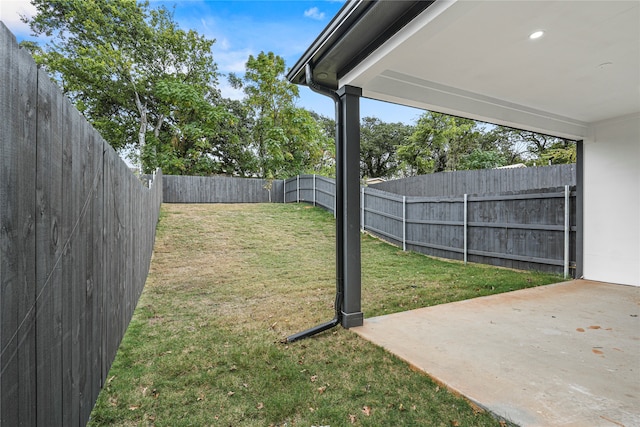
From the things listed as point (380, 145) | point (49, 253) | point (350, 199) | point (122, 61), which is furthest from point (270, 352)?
point (380, 145)

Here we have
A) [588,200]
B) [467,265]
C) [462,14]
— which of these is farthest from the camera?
[467,265]

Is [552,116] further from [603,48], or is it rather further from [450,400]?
[450,400]

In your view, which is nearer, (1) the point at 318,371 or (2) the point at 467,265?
(1) the point at 318,371

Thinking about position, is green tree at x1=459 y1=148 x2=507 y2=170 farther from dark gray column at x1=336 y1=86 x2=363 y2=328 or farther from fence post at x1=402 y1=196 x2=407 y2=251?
dark gray column at x1=336 y1=86 x2=363 y2=328

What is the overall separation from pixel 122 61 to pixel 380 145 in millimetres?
18141

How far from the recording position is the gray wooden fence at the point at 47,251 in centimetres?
89

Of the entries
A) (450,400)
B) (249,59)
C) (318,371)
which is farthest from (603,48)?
(249,59)

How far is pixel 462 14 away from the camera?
2.05 metres

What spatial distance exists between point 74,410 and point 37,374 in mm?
560

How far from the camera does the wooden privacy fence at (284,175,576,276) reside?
5.36 meters

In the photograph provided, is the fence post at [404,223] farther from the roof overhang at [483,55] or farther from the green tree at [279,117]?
the green tree at [279,117]

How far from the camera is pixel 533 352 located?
8.24ft

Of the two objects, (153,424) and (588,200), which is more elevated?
(588,200)

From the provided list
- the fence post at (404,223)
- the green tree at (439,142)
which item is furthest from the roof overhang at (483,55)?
the green tree at (439,142)
